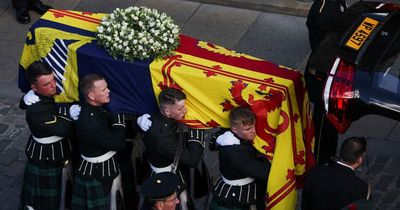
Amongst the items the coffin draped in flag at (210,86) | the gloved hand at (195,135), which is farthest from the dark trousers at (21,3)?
the gloved hand at (195,135)

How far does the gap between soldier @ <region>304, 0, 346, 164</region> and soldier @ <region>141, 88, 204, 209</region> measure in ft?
3.28

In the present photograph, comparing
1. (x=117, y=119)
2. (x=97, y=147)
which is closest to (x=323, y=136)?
(x=117, y=119)

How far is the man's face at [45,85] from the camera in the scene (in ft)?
22.9

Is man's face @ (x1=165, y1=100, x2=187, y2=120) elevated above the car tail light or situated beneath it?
situated beneath

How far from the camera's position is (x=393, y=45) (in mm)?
6902

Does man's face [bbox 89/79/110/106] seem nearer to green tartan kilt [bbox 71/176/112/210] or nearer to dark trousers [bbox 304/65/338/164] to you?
green tartan kilt [bbox 71/176/112/210]

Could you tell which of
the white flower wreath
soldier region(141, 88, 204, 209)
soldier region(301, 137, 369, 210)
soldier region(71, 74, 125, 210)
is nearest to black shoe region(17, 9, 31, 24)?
the white flower wreath

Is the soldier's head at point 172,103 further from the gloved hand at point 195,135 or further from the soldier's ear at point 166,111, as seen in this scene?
the gloved hand at point 195,135

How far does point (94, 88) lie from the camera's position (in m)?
6.80

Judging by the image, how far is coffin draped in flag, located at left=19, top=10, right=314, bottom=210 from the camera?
6.67 metres

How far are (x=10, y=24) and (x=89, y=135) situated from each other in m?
4.83

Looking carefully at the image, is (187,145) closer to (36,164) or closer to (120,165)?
(120,165)

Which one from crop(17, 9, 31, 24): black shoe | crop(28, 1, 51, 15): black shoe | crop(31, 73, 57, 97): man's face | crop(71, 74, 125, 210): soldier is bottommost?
crop(17, 9, 31, 24): black shoe

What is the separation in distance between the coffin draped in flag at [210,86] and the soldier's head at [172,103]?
7.2 inches
